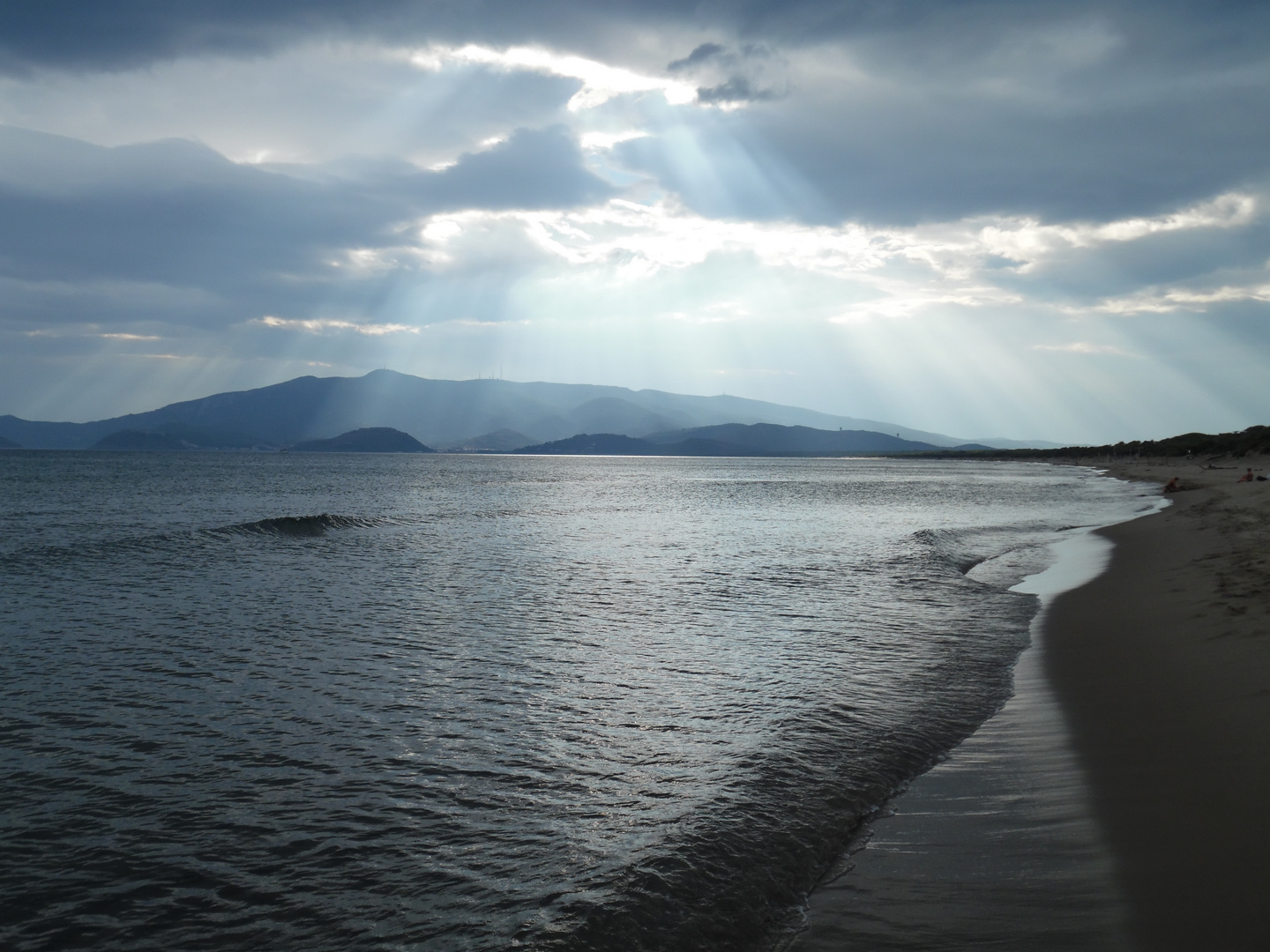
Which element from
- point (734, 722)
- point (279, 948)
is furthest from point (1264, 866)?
point (279, 948)

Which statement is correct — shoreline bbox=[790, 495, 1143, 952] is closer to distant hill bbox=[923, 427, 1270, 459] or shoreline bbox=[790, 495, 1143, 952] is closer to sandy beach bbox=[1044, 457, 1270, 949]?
sandy beach bbox=[1044, 457, 1270, 949]

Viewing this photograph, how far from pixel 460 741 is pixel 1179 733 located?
356 inches

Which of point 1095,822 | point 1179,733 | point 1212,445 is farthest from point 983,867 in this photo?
point 1212,445

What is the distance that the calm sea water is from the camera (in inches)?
231

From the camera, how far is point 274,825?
23.6ft

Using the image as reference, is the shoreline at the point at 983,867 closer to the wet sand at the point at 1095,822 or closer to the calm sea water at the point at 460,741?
the wet sand at the point at 1095,822

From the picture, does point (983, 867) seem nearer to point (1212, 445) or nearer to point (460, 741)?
point (460, 741)

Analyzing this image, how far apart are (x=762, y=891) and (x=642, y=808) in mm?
1745

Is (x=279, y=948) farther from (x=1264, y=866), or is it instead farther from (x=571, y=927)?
(x=1264, y=866)

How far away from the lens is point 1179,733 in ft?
28.6

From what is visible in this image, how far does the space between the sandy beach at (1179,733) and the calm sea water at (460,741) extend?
1.65 m

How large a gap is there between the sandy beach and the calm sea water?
1.65 metres

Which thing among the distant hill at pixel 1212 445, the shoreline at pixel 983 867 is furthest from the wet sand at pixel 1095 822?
the distant hill at pixel 1212 445

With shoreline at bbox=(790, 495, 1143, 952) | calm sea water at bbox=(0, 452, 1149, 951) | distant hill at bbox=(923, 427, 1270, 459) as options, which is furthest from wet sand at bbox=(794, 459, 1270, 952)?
distant hill at bbox=(923, 427, 1270, 459)
